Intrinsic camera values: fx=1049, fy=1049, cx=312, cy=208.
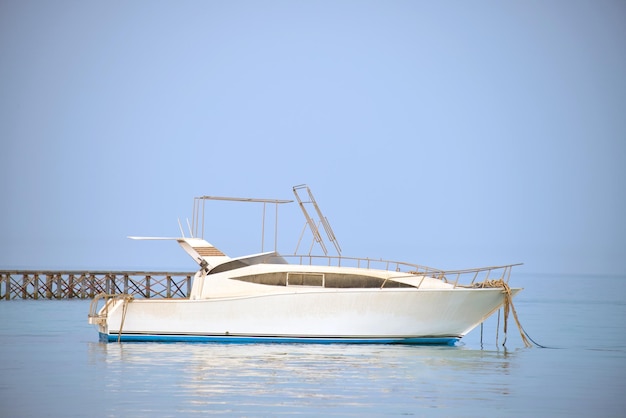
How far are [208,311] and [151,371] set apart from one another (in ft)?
18.8

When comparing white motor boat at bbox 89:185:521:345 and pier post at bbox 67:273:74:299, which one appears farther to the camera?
pier post at bbox 67:273:74:299

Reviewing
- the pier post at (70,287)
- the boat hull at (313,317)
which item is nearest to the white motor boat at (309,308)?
the boat hull at (313,317)

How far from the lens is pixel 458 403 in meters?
21.8

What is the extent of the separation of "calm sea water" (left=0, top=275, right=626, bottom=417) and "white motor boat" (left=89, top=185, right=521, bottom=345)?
19.1 inches

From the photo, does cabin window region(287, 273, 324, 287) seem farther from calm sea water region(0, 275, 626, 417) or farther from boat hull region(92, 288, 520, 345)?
calm sea water region(0, 275, 626, 417)

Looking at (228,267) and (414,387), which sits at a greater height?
(228,267)

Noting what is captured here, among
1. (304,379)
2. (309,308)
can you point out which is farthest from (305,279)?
(304,379)

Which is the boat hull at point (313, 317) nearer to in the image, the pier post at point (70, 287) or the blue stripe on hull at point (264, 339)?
the blue stripe on hull at point (264, 339)

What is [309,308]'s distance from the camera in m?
31.5

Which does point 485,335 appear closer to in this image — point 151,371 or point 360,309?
point 360,309

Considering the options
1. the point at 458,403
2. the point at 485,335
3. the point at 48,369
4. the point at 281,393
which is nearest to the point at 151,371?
the point at 48,369

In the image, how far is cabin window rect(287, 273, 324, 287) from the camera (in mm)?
32031

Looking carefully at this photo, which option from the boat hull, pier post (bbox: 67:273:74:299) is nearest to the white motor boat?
the boat hull

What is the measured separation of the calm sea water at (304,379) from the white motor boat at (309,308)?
0.49 metres
